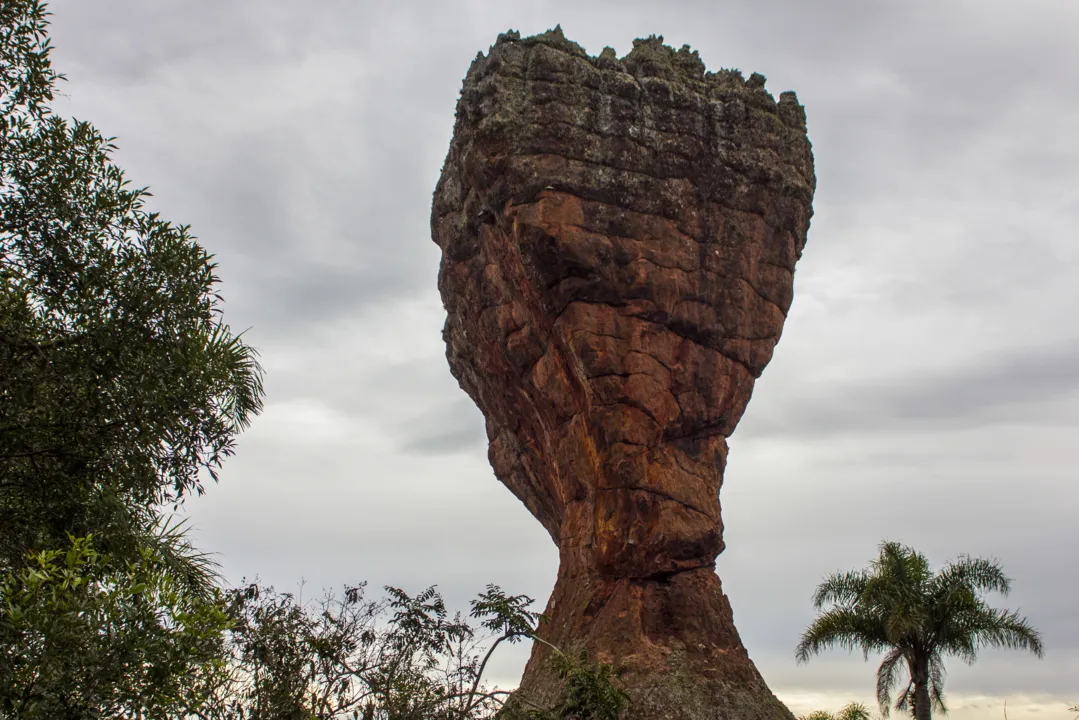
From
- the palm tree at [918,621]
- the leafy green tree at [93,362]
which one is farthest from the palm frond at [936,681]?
the leafy green tree at [93,362]

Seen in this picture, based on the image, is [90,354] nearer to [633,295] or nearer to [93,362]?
[93,362]

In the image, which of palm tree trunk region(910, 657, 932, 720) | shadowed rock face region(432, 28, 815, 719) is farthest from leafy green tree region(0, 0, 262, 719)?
palm tree trunk region(910, 657, 932, 720)

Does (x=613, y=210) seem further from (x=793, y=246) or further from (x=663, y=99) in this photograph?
(x=793, y=246)

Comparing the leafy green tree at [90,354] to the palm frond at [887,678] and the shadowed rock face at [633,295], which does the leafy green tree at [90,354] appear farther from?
the palm frond at [887,678]

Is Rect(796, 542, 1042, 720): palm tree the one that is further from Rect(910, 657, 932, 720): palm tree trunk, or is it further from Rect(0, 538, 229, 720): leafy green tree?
Rect(0, 538, 229, 720): leafy green tree

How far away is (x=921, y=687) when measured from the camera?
29.5m

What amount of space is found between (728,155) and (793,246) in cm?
367

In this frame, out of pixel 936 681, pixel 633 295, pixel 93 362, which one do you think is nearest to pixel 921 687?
pixel 936 681

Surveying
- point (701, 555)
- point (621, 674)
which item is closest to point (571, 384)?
point (701, 555)

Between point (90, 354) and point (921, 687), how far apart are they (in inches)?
996

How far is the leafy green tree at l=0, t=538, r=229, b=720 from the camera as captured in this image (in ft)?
29.5

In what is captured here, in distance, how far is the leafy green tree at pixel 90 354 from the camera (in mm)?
12898

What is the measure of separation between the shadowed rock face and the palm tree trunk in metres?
7.18

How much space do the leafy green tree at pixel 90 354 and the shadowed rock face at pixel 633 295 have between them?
13.0 metres
